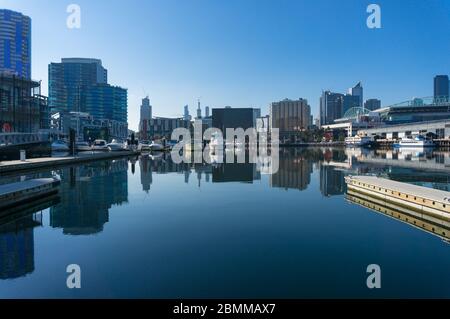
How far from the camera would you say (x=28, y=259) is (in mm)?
8281

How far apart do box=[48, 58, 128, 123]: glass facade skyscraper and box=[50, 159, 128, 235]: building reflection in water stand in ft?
518

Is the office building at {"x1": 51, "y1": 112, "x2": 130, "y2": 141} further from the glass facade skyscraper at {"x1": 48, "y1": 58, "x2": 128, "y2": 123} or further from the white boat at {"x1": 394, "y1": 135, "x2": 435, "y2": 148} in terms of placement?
the white boat at {"x1": 394, "y1": 135, "x2": 435, "y2": 148}

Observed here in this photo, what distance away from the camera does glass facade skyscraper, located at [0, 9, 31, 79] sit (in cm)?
12525

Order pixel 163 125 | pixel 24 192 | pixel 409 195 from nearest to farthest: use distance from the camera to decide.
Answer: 1. pixel 409 195
2. pixel 24 192
3. pixel 163 125

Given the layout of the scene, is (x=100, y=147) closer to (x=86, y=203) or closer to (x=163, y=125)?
(x=86, y=203)

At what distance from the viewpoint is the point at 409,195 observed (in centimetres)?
1381

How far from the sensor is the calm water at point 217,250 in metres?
6.63

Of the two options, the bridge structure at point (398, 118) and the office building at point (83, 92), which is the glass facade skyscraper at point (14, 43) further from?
the bridge structure at point (398, 118)

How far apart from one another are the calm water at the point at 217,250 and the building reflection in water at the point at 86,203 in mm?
81

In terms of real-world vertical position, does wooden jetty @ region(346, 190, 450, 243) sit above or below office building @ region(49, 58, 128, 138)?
below

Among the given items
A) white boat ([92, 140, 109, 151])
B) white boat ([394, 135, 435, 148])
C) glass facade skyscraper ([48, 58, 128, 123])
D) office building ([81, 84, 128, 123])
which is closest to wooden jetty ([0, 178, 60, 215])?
white boat ([92, 140, 109, 151])

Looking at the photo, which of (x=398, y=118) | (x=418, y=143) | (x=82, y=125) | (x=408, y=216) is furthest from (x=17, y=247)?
(x=398, y=118)

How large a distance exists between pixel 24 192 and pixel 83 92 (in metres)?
168
